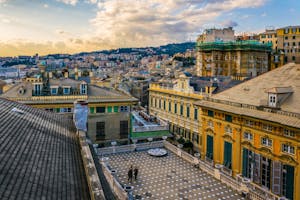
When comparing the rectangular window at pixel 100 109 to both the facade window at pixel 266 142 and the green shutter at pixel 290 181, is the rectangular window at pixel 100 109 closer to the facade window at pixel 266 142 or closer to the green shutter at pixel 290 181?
the facade window at pixel 266 142

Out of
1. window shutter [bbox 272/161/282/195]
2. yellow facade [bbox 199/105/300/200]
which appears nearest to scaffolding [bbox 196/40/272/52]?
yellow facade [bbox 199/105/300/200]

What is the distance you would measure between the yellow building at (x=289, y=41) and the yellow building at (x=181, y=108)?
60047 mm

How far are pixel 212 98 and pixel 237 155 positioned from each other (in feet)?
22.1

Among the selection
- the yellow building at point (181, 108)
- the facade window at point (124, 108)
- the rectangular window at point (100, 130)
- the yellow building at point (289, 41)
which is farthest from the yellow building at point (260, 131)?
the yellow building at point (289, 41)

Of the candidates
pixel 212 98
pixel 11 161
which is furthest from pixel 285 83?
pixel 11 161

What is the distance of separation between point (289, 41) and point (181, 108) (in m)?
70.1

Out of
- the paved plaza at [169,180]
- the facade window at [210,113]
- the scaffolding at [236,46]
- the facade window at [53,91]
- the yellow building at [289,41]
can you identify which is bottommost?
the paved plaza at [169,180]

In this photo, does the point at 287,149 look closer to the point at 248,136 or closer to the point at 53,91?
the point at 248,136

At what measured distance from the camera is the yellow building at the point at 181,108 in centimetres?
4466

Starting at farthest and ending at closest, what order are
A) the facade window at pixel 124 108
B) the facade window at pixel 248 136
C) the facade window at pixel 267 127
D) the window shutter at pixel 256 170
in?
the facade window at pixel 124 108
the facade window at pixel 248 136
the window shutter at pixel 256 170
the facade window at pixel 267 127

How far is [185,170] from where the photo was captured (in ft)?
84.0

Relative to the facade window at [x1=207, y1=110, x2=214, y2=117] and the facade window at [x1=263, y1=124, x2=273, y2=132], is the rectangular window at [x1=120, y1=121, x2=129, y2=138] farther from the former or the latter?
the facade window at [x1=263, y1=124, x2=273, y2=132]

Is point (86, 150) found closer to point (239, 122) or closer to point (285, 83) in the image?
point (239, 122)

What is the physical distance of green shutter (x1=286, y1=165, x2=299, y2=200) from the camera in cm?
2124
